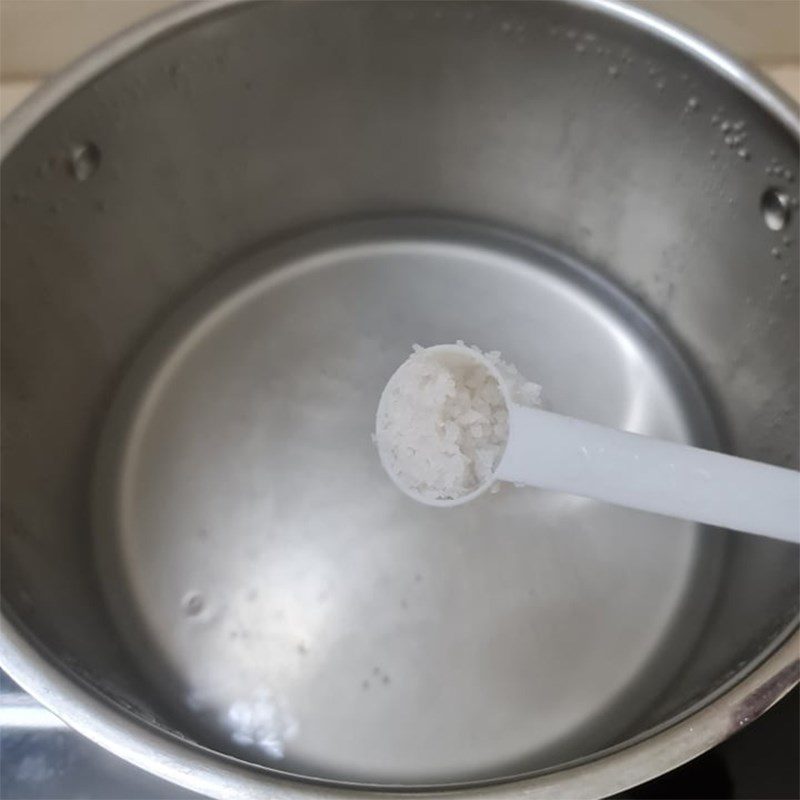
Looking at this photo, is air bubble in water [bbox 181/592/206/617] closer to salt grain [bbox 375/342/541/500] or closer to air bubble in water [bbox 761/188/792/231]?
salt grain [bbox 375/342/541/500]

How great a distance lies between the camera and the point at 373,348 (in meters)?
0.66

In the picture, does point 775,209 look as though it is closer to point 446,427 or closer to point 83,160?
point 446,427

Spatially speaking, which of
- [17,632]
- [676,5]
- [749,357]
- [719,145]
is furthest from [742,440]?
[17,632]

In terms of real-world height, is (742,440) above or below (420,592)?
above

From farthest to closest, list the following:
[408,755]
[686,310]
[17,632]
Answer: [686,310]
[408,755]
[17,632]

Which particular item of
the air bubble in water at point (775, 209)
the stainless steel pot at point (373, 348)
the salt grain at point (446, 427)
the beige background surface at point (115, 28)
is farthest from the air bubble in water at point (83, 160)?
the air bubble in water at point (775, 209)

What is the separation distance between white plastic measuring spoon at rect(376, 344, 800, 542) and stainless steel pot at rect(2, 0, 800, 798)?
60mm

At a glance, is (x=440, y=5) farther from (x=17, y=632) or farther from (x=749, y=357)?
(x=17, y=632)

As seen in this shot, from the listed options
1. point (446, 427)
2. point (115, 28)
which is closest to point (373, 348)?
point (446, 427)

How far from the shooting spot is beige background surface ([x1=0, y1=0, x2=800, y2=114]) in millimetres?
611

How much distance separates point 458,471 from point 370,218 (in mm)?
320

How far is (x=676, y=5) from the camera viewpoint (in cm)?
62

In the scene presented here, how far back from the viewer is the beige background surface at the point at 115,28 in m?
0.61

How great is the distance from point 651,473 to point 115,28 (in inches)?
19.1
